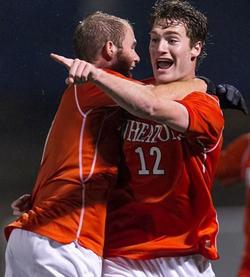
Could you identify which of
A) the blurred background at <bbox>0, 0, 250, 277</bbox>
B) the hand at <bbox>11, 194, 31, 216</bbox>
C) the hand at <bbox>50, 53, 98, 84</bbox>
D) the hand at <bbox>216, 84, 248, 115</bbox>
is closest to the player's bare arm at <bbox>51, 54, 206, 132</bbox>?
the hand at <bbox>50, 53, 98, 84</bbox>

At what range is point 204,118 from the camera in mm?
4223

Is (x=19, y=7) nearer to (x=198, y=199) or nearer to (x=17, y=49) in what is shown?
(x=17, y=49)

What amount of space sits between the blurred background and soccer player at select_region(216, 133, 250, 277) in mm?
1645

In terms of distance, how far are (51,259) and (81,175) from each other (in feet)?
0.89

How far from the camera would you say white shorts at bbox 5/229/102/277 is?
4266mm

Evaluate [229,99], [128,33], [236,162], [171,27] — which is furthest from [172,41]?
[236,162]

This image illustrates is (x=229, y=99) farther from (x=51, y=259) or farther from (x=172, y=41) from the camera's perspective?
(x=51, y=259)

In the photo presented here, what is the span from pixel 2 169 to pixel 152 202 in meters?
1.60

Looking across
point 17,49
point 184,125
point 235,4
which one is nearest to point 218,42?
point 235,4

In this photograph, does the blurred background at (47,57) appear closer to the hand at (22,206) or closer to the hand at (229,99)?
the hand at (229,99)

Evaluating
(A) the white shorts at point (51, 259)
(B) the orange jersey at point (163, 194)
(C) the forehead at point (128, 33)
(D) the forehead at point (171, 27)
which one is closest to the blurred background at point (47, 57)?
(C) the forehead at point (128, 33)

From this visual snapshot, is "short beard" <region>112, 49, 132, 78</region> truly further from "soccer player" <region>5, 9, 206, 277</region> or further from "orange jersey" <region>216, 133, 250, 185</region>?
"orange jersey" <region>216, 133, 250, 185</region>

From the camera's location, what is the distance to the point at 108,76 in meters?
4.01

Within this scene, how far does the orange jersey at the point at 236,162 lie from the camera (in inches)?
151
